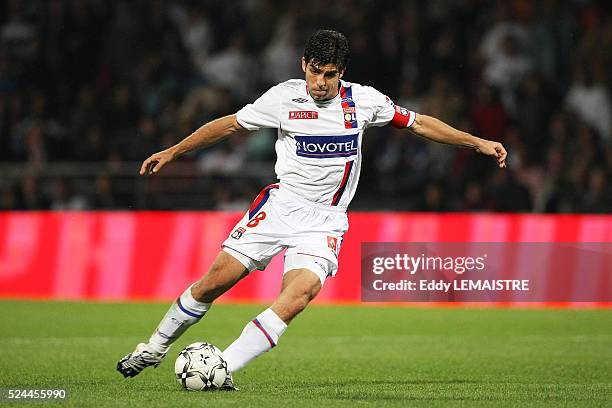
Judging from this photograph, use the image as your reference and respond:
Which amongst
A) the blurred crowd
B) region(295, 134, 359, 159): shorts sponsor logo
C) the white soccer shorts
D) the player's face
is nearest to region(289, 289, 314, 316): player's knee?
the white soccer shorts

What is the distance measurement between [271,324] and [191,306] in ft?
2.48

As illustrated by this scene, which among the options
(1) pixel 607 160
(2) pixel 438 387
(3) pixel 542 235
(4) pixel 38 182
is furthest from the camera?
(4) pixel 38 182

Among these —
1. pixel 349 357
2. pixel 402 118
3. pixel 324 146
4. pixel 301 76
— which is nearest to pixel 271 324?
pixel 324 146

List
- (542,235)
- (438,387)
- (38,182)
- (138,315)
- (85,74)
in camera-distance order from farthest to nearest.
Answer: (85,74), (38,182), (542,235), (138,315), (438,387)

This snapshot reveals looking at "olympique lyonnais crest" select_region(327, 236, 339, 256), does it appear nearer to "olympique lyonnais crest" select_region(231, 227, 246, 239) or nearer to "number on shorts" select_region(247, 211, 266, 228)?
"number on shorts" select_region(247, 211, 266, 228)

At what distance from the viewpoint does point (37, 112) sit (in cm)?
1881

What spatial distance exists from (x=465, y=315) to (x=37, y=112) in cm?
823

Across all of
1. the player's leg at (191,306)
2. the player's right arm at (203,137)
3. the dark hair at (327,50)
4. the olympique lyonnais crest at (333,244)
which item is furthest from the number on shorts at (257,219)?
the dark hair at (327,50)

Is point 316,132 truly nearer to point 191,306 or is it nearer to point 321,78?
point 321,78

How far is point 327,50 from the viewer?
24.4 ft

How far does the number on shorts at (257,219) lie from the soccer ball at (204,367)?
0.86 meters

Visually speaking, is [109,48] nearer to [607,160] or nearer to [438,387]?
[607,160]

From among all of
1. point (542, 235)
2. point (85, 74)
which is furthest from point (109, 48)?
point (542, 235)

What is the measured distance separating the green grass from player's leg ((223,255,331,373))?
26cm
